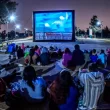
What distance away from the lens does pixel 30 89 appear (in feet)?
18.1

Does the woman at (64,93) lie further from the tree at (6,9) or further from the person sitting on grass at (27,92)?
the tree at (6,9)

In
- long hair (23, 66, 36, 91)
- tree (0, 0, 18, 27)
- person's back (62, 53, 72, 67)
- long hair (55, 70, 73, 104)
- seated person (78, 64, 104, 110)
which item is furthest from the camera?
tree (0, 0, 18, 27)

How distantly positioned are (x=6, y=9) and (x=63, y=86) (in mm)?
40756

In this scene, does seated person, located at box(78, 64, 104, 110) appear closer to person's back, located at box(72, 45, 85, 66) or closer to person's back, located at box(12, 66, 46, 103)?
person's back, located at box(12, 66, 46, 103)

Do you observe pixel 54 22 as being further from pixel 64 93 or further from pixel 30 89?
pixel 64 93

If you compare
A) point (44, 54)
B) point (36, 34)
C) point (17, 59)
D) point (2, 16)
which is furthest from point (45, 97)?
point (2, 16)

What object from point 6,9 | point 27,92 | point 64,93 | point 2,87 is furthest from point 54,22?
point 64,93

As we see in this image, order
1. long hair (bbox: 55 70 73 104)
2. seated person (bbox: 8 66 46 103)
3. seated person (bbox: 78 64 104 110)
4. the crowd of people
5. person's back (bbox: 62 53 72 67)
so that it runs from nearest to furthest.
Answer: long hair (bbox: 55 70 73 104)
the crowd of people
seated person (bbox: 8 66 46 103)
seated person (bbox: 78 64 104 110)
person's back (bbox: 62 53 72 67)

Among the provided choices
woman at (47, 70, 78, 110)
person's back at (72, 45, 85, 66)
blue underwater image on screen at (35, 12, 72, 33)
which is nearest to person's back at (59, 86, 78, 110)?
woman at (47, 70, 78, 110)

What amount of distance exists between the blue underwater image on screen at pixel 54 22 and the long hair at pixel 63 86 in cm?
2710

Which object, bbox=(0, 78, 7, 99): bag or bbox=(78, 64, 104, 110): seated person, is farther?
bbox=(0, 78, 7, 99): bag

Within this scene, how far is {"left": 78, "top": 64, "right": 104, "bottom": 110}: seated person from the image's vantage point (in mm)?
5517

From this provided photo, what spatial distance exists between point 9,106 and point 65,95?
170 centimetres

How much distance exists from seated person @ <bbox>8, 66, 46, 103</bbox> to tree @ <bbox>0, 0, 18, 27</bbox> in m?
38.0
